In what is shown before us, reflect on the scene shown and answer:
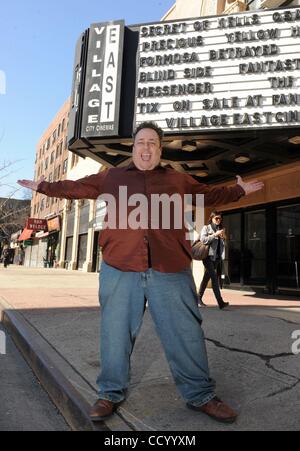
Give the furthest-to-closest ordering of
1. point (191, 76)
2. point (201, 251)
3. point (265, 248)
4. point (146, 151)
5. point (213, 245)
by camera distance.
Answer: point (265, 248), point (191, 76), point (213, 245), point (201, 251), point (146, 151)

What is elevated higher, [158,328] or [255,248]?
[255,248]

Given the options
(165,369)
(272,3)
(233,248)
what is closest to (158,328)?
(165,369)

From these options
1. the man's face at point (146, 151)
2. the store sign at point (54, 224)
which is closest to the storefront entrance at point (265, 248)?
the man's face at point (146, 151)

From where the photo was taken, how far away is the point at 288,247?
1134 cm

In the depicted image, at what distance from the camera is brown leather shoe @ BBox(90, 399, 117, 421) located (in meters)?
2.58

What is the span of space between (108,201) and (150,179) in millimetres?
324

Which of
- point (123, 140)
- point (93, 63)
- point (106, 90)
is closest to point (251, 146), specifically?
point (123, 140)

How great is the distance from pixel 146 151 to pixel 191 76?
247 inches

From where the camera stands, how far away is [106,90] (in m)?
9.35

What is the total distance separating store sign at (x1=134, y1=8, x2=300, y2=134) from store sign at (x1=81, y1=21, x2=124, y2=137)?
0.53 metres

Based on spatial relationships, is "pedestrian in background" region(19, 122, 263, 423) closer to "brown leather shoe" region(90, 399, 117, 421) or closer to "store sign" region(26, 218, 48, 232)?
"brown leather shoe" region(90, 399, 117, 421)

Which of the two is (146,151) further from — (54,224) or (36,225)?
(36,225)

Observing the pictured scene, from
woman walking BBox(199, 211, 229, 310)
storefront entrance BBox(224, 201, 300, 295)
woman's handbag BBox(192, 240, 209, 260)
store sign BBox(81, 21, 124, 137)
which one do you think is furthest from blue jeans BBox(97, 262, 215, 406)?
storefront entrance BBox(224, 201, 300, 295)

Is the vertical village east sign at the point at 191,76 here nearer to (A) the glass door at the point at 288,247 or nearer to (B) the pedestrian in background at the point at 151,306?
(A) the glass door at the point at 288,247
